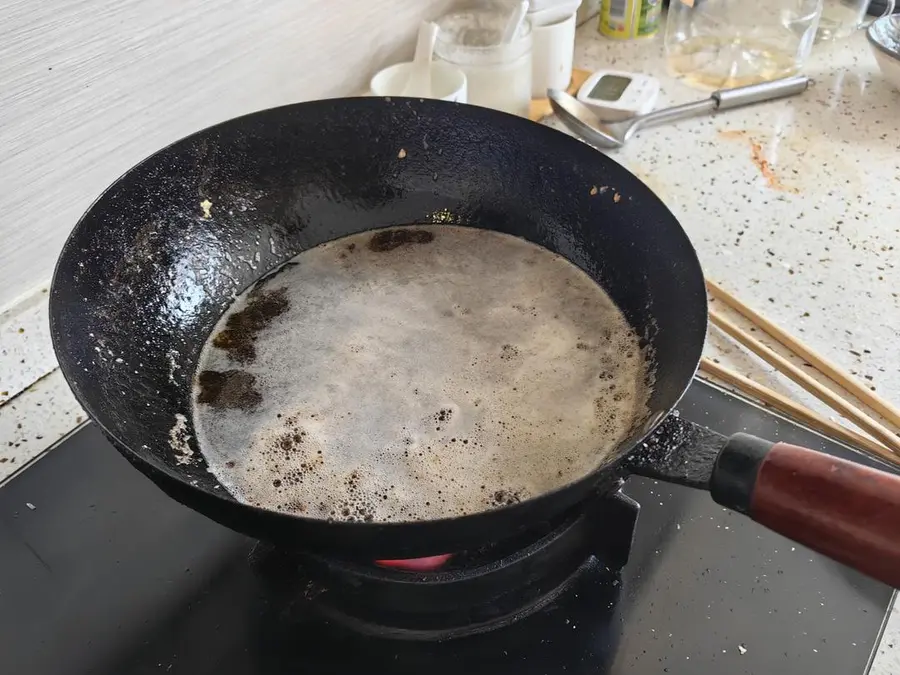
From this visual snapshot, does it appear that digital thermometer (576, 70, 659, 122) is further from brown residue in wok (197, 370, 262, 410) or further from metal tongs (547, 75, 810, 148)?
brown residue in wok (197, 370, 262, 410)

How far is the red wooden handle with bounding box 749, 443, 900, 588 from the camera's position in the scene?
1.15 feet

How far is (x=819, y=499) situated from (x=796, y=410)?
1.04 ft

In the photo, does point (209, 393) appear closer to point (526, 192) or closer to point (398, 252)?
point (398, 252)

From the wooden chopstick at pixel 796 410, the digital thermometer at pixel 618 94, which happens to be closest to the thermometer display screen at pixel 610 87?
the digital thermometer at pixel 618 94

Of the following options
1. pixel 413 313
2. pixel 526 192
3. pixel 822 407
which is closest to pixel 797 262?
pixel 822 407

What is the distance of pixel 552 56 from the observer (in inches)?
40.7

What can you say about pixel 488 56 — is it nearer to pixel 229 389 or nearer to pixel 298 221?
pixel 298 221

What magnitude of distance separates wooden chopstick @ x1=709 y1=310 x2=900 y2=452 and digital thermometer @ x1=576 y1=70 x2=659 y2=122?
15.3 inches

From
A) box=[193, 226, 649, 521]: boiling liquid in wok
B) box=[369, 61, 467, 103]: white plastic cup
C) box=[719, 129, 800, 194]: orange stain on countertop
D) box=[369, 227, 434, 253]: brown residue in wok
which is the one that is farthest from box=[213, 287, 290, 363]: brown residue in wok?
box=[719, 129, 800, 194]: orange stain on countertop

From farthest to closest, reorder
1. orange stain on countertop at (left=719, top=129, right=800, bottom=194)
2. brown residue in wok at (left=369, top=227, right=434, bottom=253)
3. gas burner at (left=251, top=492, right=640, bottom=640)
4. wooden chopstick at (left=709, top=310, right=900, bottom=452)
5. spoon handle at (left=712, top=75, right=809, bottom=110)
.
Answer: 1. spoon handle at (left=712, top=75, right=809, bottom=110)
2. orange stain on countertop at (left=719, top=129, right=800, bottom=194)
3. brown residue in wok at (left=369, top=227, right=434, bottom=253)
4. wooden chopstick at (left=709, top=310, right=900, bottom=452)
5. gas burner at (left=251, top=492, right=640, bottom=640)

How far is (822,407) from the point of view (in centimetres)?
68

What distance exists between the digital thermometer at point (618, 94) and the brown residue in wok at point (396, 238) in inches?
14.8

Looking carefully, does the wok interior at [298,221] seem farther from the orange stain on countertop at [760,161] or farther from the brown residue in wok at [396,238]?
the orange stain on countertop at [760,161]

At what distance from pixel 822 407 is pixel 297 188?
1.81 feet
